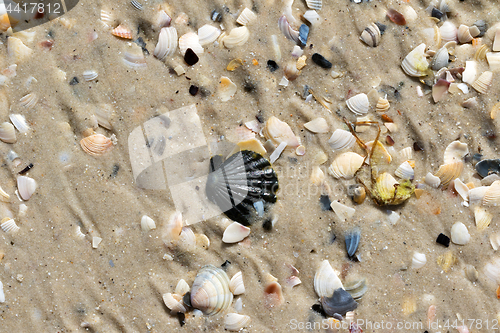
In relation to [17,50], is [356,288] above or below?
below

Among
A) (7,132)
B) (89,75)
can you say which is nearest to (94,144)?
(89,75)

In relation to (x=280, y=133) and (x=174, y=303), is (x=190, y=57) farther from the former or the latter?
(x=174, y=303)

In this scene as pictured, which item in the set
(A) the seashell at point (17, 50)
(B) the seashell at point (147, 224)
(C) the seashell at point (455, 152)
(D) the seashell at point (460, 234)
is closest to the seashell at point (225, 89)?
(B) the seashell at point (147, 224)

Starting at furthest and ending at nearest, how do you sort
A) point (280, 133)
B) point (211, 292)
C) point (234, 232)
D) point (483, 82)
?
point (483, 82) < point (280, 133) < point (234, 232) < point (211, 292)

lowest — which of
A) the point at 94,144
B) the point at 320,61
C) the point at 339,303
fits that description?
the point at 339,303

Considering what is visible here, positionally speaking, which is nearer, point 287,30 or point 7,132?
point 7,132

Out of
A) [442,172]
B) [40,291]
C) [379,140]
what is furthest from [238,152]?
[40,291]

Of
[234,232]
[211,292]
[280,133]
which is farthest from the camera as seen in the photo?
[280,133]
